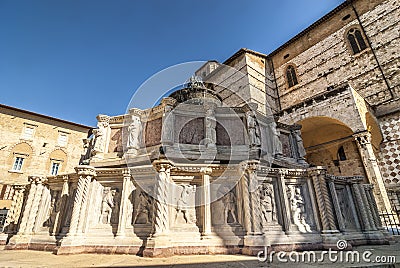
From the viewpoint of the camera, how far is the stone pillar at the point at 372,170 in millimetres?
11422

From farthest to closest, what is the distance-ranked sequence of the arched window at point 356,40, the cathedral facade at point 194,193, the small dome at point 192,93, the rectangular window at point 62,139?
1. the rectangular window at point 62,139
2. the arched window at point 356,40
3. the small dome at point 192,93
4. the cathedral facade at point 194,193

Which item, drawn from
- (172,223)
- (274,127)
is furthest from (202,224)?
(274,127)

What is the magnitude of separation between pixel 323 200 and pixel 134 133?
647cm

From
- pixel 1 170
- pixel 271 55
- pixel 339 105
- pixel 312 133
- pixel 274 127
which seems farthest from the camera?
pixel 271 55

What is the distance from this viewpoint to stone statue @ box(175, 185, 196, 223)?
18.1 feet

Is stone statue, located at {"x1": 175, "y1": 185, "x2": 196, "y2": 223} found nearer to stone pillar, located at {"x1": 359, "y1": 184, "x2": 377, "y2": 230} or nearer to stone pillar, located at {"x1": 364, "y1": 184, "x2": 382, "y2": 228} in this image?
stone pillar, located at {"x1": 359, "y1": 184, "x2": 377, "y2": 230}

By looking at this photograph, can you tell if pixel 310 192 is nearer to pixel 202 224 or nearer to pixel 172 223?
pixel 202 224

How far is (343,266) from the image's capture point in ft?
11.6

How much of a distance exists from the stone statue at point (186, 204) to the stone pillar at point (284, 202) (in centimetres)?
250

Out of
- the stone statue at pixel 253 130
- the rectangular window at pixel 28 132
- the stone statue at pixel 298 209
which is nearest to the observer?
the stone statue at pixel 298 209

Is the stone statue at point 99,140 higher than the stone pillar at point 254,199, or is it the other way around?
the stone statue at point 99,140

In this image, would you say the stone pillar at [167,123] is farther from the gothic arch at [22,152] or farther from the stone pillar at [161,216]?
the gothic arch at [22,152]

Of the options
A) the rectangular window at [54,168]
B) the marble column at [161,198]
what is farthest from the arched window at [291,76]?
the rectangular window at [54,168]

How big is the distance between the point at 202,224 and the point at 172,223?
0.76 m
